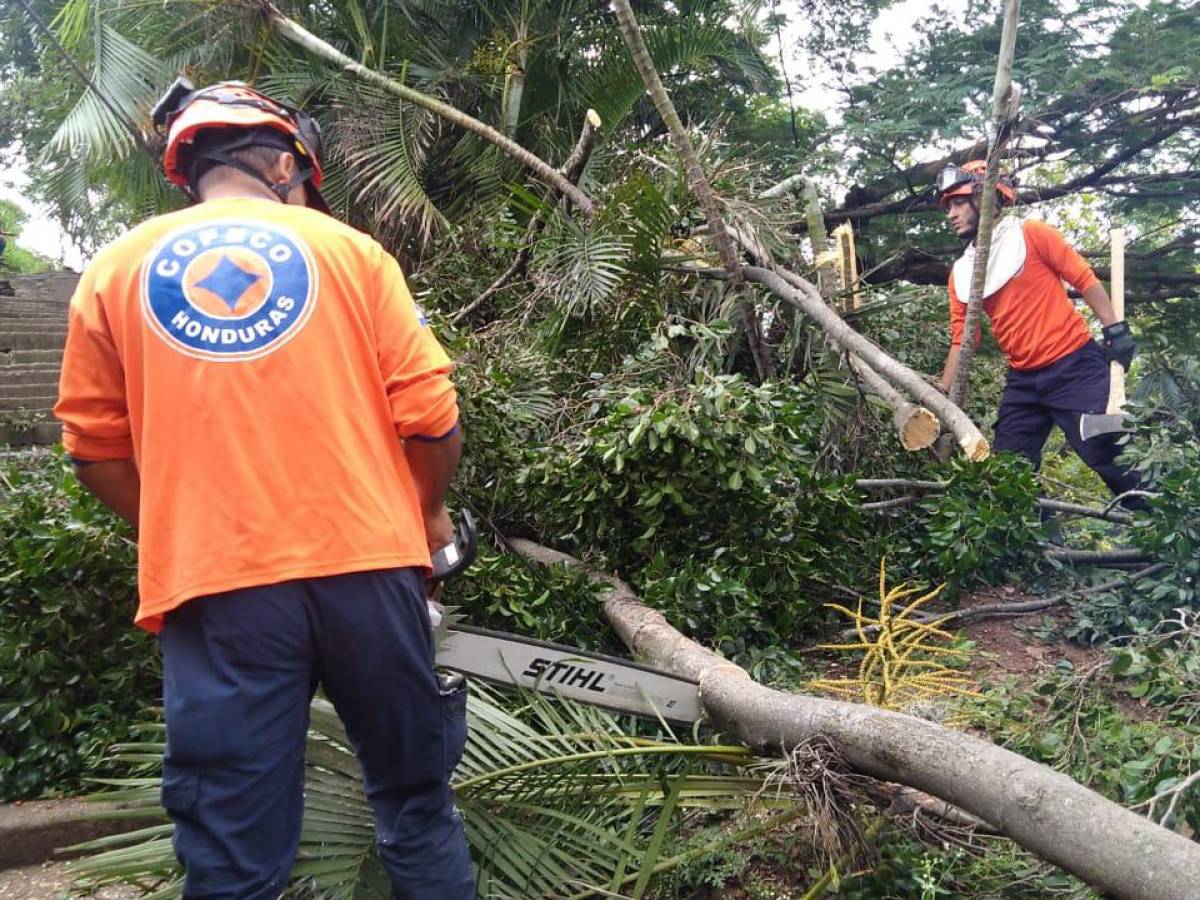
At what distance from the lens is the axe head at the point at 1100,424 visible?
12.7 ft

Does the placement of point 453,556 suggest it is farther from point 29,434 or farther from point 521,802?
point 29,434

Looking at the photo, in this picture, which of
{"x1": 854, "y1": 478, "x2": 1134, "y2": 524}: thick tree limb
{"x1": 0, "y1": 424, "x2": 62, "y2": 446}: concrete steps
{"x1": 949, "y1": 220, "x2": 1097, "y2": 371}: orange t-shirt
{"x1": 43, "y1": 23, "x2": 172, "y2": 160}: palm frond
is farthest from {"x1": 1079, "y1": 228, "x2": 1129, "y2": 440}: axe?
{"x1": 43, "y1": 23, "x2": 172, "y2": 160}: palm frond

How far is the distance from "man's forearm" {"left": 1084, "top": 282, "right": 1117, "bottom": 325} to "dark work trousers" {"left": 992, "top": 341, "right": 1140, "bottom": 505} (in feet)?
0.41

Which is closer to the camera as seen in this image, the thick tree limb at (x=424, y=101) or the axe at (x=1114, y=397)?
the axe at (x=1114, y=397)

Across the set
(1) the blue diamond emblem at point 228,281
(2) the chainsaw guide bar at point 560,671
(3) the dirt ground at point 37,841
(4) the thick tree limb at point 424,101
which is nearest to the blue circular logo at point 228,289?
(1) the blue diamond emblem at point 228,281

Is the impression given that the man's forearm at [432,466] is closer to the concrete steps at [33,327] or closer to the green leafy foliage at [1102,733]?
the green leafy foliage at [1102,733]

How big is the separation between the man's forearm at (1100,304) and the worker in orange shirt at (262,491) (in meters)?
3.62

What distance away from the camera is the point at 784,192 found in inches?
220

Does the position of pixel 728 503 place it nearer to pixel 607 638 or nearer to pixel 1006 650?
pixel 607 638

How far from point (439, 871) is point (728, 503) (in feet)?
7.00

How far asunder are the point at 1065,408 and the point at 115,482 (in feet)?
13.0

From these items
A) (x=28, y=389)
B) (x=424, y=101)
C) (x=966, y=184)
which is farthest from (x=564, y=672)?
(x=28, y=389)

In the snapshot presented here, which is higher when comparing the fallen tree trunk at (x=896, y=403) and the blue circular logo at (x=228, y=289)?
the blue circular logo at (x=228, y=289)

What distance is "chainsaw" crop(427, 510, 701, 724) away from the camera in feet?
8.04
